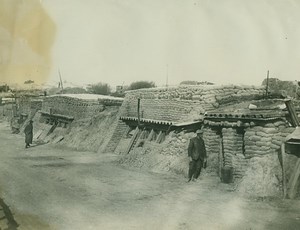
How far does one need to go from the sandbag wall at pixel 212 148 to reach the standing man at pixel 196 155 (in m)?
0.45

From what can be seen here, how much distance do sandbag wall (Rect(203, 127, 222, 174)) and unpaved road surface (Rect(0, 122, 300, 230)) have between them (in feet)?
1.67

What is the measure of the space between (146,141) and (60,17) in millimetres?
6653

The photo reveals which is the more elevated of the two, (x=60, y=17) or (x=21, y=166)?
(x=60, y=17)

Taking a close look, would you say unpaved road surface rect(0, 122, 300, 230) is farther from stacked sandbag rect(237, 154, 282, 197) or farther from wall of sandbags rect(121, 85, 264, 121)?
wall of sandbags rect(121, 85, 264, 121)

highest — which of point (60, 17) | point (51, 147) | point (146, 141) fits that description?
point (60, 17)

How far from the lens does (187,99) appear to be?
13.1 m

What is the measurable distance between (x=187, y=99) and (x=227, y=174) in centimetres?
396

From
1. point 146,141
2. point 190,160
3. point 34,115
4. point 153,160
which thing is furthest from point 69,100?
point 190,160

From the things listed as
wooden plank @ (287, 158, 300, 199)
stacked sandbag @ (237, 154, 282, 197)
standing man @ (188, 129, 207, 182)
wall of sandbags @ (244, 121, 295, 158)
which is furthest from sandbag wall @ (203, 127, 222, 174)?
wooden plank @ (287, 158, 300, 199)

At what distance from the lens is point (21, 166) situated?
1305 centimetres

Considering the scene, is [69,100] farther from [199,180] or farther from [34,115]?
[199,180]

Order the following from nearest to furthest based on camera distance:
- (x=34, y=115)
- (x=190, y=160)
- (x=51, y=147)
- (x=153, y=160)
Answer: (x=190, y=160)
(x=153, y=160)
(x=51, y=147)
(x=34, y=115)

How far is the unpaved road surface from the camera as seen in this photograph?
22.2ft

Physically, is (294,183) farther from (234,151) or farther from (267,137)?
(234,151)
